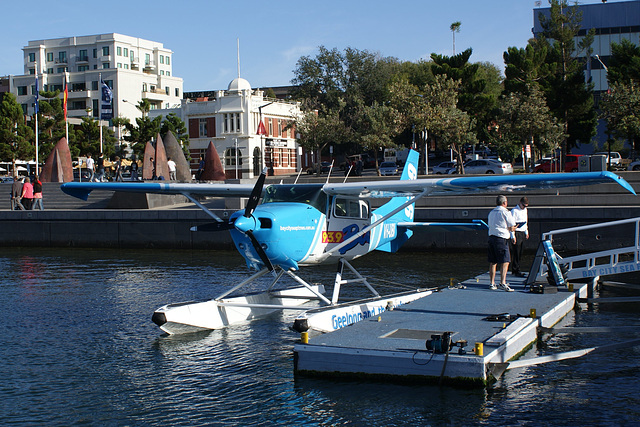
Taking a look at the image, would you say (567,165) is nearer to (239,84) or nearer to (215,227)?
(215,227)

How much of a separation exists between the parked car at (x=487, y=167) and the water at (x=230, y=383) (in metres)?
33.6

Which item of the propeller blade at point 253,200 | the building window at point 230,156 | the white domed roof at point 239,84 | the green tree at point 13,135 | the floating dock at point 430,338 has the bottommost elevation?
the floating dock at point 430,338

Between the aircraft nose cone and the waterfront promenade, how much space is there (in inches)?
553

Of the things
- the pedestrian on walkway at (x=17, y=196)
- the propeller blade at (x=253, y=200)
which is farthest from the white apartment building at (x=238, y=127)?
the propeller blade at (x=253, y=200)

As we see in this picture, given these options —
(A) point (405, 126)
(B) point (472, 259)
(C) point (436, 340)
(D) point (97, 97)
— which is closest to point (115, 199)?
(B) point (472, 259)

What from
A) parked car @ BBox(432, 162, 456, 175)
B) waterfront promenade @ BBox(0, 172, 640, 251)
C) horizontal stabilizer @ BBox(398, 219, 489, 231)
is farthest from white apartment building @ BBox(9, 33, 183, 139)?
horizontal stabilizer @ BBox(398, 219, 489, 231)

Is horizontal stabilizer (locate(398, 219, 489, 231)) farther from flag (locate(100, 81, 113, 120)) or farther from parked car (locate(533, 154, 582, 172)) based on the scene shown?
flag (locate(100, 81, 113, 120))

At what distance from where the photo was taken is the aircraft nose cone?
34.4ft

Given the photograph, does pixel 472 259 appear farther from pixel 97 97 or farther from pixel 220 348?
pixel 97 97

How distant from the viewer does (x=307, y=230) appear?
1170cm

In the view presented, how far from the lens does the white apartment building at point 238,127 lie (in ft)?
221

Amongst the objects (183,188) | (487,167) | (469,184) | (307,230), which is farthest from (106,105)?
(469,184)

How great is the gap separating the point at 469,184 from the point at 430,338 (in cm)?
339

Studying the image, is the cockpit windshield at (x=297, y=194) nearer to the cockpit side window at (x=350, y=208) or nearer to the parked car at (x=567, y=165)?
the cockpit side window at (x=350, y=208)
